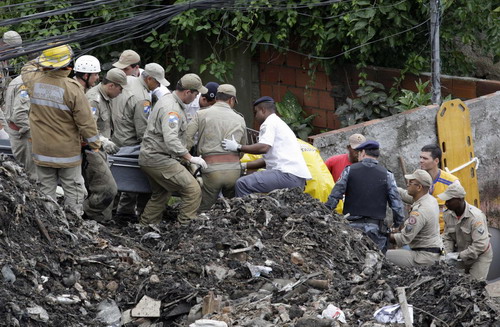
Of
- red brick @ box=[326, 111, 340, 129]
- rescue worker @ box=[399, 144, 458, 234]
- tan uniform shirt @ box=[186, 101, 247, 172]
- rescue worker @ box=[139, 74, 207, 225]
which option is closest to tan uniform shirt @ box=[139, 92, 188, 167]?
rescue worker @ box=[139, 74, 207, 225]

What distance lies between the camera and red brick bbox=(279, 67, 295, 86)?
1451cm

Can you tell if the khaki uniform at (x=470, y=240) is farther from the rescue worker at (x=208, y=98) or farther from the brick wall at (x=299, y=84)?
the brick wall at (x=299, y=84)

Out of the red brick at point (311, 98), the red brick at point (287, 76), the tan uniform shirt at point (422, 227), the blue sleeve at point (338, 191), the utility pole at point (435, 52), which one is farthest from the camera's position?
the red brick at point (287, 76)

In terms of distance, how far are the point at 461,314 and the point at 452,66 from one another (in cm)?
690

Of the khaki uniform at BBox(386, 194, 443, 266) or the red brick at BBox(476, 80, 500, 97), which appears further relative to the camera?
the red brick at BBox(476, 80, 500, 97)

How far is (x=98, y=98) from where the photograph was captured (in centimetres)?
1040

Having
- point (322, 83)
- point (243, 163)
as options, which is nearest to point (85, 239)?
point (243, 163)

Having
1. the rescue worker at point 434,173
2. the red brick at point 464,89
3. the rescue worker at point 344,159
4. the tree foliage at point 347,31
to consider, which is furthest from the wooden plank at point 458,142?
the rescue worker at point 344,159

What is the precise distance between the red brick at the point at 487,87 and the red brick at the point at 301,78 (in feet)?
8.22

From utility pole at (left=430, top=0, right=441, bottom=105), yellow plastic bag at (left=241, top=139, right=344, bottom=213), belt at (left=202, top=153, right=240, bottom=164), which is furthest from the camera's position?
utility pole at (left=430, top=0, right=441, bottom=105)

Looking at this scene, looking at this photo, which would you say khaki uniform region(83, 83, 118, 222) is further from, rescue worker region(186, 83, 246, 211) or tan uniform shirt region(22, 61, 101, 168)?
rescue worker region(186, 83, 246, 211)

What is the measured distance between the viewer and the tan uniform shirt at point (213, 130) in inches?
415

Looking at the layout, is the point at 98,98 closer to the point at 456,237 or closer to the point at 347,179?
the point at 347,179

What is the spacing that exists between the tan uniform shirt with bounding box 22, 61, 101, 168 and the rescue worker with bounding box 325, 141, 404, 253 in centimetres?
254
